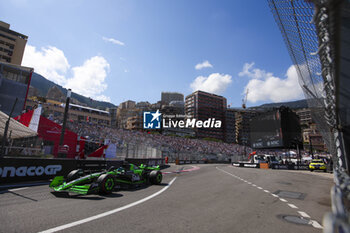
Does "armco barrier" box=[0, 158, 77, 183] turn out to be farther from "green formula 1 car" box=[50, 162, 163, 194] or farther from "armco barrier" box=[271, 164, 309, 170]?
"armco barrier" box=[271, 164, 309, 170]

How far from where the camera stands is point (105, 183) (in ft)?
20.8

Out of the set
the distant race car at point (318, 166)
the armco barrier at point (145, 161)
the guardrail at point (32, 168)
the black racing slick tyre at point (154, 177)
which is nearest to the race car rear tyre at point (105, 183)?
the guardrail at point (32, 168)

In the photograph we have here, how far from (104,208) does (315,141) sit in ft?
370

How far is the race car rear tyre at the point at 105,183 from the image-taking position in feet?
20.4

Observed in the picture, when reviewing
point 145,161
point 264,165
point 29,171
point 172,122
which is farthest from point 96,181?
point 172,122

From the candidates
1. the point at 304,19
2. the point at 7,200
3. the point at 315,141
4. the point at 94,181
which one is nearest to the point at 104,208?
the point at 94,181

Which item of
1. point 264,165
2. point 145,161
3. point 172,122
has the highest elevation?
point 172,122

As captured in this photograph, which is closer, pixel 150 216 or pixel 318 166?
pixel 150 216

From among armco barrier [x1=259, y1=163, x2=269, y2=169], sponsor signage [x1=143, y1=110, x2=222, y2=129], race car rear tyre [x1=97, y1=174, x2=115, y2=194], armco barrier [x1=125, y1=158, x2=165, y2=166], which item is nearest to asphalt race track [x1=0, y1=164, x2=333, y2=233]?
race car rear tyre [x1=97, y1=174, x2=115, y2=194]

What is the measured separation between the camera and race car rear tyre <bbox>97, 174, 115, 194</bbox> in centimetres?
621

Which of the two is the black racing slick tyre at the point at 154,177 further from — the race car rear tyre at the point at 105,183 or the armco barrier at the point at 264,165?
the armco barrier at the point at 264,165

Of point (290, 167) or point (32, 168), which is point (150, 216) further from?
point (290, 167)

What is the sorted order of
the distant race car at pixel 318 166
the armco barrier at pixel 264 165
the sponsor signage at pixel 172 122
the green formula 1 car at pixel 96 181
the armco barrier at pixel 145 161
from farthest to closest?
the sponsor signage at pixel 172 122
the armco barrier at pixel 264 165
the distant race car at pixel 318 166
the armco barrier at pixel 145 161
the green formula 1 car at pixel 96 181

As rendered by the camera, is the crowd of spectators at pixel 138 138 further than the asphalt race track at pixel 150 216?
Yes
